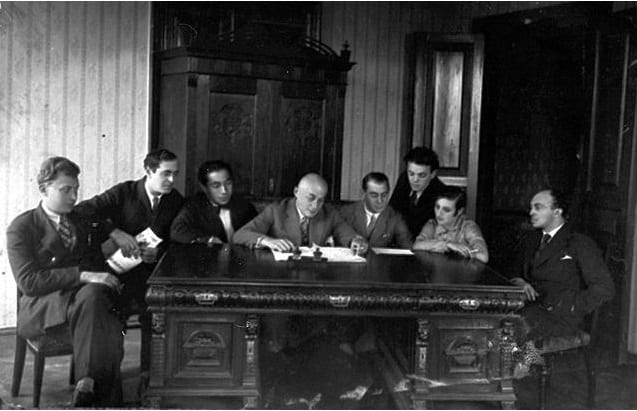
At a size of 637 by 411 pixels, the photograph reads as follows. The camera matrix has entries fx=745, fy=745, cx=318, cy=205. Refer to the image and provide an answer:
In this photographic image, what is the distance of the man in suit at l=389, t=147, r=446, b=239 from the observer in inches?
175

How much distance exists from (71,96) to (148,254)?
1.42 meters

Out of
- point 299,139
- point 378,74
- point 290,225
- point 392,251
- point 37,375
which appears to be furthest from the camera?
point 378,74

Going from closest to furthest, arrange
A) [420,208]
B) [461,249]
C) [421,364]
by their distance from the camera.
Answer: [421,364] → [461,249] → [420,208]

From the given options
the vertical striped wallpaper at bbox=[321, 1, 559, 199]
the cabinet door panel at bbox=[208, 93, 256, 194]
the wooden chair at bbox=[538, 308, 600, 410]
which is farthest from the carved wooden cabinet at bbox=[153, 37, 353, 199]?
the wooden chair at bbox=[538, 308, 600, 410]

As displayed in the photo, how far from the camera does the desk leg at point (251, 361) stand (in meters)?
2.96

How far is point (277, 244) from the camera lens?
363 cm

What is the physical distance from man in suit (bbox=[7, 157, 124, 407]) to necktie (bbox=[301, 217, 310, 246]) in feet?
3.53

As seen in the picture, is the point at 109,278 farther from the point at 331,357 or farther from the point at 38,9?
the point at 38,9

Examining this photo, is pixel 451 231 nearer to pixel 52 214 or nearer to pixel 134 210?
pixel 134 210

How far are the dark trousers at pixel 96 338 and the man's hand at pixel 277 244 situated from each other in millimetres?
805

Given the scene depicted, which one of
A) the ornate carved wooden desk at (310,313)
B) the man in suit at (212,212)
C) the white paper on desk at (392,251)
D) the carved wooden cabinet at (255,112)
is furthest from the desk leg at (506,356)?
the carved wooden cabinet at (255,112)

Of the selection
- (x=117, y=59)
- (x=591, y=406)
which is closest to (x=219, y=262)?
(x=591, y=406)

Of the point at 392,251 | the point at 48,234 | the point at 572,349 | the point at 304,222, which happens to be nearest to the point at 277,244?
the point at 304,222

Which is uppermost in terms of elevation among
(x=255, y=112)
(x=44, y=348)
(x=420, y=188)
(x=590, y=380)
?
(x=255, y=112)
